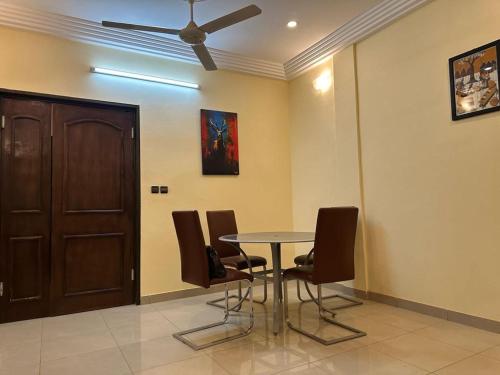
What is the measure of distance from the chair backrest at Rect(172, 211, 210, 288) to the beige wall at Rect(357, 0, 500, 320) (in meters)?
1.98

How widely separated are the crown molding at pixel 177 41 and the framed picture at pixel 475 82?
0.75 metres

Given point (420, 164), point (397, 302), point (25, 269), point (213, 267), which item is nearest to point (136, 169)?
point (25, 269)

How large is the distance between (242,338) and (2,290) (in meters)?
2.32

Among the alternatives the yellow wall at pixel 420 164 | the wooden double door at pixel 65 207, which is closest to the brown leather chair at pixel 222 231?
the wooden double door at pixel 65 207

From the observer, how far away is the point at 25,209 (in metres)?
3.46

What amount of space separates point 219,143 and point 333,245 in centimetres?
222

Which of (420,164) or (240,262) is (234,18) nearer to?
(420,164)

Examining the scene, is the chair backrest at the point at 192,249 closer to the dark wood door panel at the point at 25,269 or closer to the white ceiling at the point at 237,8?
the dark wood door panel at the point at 25,269

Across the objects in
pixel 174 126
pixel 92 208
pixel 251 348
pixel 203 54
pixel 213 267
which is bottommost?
pixel 251 348

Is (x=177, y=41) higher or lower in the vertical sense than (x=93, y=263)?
higher

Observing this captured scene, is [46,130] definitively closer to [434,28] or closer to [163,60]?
[163,60]

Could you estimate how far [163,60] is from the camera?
13.9 ft

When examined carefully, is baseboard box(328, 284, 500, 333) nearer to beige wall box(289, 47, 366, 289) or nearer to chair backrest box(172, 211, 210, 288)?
beige wall box(289, 47, 366, 289)

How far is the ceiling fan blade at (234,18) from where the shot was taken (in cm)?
265
